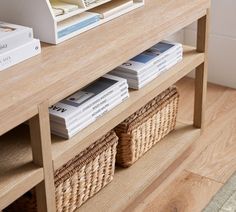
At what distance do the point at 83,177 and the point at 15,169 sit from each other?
293 millimetres

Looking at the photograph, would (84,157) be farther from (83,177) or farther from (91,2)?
(91,2)

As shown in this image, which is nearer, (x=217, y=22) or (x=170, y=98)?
(x=170, y=98)

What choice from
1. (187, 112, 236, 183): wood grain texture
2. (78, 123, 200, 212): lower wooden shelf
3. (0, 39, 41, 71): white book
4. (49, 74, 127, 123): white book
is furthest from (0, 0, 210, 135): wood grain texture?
(187, 112, 236, 183): wood grain texture

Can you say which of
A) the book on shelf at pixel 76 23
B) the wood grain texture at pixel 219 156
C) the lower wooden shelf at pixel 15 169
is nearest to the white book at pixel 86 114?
the lower wooden shelf at pixel 15 169

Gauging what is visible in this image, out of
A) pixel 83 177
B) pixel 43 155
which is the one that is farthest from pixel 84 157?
pixel 43 155

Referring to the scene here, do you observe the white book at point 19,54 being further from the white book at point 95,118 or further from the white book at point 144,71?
the white book at point 144,71

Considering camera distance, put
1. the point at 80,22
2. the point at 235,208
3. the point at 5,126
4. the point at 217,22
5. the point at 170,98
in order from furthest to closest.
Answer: the point at 217,22 < the point at 170,98 < the point at 235,208 < the point at 80,22 < the point at 5,126

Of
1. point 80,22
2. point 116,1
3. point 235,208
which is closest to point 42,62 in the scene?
point 80,22

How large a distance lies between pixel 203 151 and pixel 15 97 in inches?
40.5

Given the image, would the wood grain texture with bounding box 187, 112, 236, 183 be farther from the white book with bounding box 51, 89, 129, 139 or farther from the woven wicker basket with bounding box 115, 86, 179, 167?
the white book with bounding box 51, 89, 129, 139

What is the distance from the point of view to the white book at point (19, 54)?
1.28 meters

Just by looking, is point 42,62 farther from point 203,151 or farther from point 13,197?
point 203,151

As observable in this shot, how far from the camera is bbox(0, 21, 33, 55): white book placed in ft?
4.19

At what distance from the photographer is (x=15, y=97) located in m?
1.17
